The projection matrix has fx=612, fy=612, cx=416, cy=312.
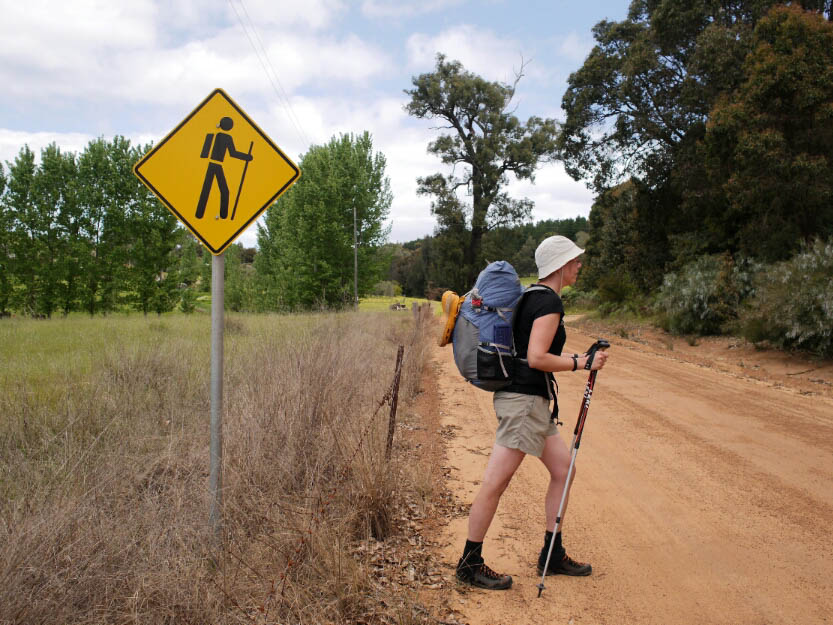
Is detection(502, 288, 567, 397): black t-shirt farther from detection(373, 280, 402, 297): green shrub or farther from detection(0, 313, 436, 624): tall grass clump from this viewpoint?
detection(373, 280, 402, 297): green shrub

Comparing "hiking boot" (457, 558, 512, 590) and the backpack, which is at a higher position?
the backpack

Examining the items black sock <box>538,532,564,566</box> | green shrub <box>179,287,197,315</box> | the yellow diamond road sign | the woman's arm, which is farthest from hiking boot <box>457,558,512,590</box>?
green shrub <box>179,287,197,315</box>

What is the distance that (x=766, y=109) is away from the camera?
52.4 ft

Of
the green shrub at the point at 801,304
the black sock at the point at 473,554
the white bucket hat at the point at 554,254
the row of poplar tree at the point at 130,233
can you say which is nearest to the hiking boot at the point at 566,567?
the black sock at the point at 473,554

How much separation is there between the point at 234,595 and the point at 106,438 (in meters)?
3.33

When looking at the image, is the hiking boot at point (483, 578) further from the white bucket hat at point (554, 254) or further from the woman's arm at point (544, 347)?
the white bucket hat at point (554, 254)

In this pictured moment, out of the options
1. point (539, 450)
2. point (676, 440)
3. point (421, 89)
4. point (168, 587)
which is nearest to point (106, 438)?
point (168, 587)

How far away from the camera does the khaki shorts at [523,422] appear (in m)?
3.65

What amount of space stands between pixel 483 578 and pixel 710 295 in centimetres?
1745

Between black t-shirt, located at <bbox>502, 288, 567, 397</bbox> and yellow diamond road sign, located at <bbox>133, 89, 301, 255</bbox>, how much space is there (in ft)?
5.69

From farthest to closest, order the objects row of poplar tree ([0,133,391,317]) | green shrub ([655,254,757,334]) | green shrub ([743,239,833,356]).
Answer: row of poplar tree ([0,133,391,317]), green shrub ([655,254,757,334]), green shrub ([743,239,833,356])

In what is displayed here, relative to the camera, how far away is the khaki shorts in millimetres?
3650

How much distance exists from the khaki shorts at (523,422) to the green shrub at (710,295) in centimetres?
1650

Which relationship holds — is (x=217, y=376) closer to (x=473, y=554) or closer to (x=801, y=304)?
(x=473, y=554)
